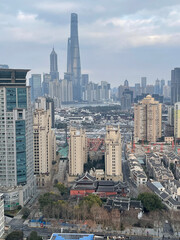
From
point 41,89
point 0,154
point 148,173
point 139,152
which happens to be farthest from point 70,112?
point 0,154

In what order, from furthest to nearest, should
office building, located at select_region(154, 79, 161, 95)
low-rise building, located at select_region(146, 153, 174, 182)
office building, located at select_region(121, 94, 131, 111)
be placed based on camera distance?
office building, located at select_region(154, 79, 161, 95)
office building, located at select_region(121, 94, 131, 111)
low-rise building, located at select_region(146, 153, 174, 182)

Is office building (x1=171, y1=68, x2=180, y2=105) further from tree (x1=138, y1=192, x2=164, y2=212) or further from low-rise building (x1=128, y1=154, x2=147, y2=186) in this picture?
tree (x1=138, y1=192, x2=164, y2=212)

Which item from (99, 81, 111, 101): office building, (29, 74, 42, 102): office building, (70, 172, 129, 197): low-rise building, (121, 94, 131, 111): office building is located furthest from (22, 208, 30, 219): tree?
(99, 81, 111, 101): office building

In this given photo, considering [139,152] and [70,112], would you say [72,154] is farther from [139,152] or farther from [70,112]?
[70,112]

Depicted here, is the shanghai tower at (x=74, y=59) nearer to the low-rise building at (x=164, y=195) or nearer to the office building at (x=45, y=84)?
the office building at (x=45, y=84)

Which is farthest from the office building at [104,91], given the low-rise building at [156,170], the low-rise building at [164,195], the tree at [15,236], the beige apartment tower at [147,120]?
the tree at [15,236]

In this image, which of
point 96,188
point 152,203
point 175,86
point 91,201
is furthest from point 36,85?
point 152,203

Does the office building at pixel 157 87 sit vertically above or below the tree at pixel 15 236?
above

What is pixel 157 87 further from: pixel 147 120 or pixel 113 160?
pixel 113 160
